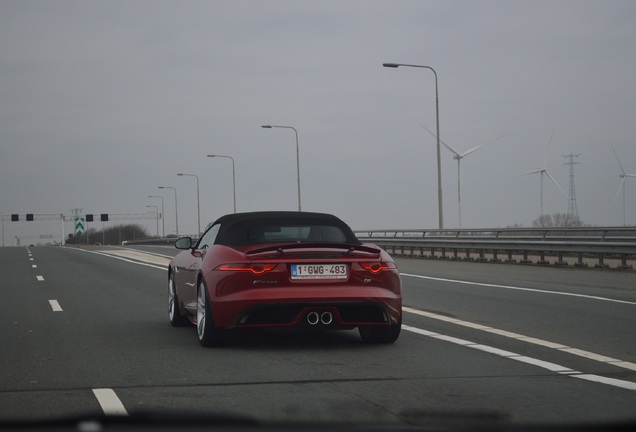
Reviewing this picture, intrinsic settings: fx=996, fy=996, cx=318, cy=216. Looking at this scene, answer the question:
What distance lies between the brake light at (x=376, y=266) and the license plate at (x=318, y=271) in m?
0.20

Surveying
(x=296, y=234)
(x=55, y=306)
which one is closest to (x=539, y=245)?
(x=55, y=306)

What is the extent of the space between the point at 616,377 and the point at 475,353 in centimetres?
171

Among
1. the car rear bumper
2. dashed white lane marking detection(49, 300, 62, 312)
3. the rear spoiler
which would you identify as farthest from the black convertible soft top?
dashed white lane marking detection(49, 300, 62, 312)

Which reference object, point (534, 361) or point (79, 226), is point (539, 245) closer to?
point (534, 361)

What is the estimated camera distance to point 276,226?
10141mm

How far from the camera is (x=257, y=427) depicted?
3.76m

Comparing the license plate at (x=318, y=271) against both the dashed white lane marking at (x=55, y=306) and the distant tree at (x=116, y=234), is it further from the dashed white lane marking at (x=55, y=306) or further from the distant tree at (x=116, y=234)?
the distant tree at (x=116, y=234)

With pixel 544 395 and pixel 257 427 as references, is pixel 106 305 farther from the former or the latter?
pixel 257 427

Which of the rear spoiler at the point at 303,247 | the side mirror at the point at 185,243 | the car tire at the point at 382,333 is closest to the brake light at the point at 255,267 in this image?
the rear spoiler at the point at 303,247

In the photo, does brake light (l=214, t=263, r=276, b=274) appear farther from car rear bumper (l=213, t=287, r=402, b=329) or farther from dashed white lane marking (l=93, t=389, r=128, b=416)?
dashed white lane marking (l=93, t=389, r=128, b=416)

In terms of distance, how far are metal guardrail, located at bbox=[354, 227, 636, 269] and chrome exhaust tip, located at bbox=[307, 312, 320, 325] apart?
14.9m

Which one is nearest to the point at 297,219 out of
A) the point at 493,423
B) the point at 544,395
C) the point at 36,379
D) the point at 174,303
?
the point at 174,303

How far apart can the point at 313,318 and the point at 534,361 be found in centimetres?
202

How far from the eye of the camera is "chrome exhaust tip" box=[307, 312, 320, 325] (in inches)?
359
